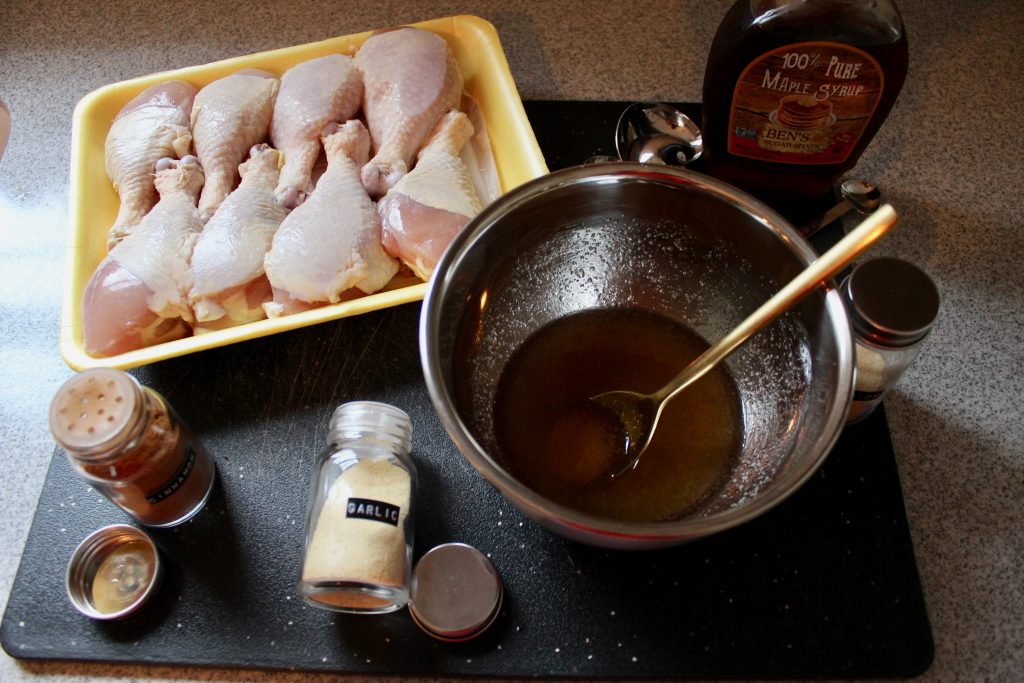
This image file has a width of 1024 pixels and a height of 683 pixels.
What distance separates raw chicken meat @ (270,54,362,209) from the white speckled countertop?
0.26 meters

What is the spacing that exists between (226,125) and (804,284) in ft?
2.42

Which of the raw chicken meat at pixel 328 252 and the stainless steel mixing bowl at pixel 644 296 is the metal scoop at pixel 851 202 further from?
the raw chicken meat at pixel 328 252

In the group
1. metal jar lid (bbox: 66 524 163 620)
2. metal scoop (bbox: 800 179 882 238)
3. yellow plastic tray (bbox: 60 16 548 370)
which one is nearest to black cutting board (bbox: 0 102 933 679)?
metal jar lid (bbox: 66 524 163 620)

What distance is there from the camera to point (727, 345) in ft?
2.15

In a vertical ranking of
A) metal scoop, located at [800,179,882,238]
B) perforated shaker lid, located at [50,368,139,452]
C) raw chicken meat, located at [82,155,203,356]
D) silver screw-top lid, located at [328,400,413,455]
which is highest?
perforated shaker lid, located at [50,368,139,452]

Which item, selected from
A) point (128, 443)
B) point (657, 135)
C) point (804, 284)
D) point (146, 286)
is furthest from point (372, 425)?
point (657, 135)

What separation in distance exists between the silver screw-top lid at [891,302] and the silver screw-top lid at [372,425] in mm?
453

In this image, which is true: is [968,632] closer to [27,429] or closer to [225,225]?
[225,225]

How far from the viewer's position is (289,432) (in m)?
0.83

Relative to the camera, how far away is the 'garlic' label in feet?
2.26

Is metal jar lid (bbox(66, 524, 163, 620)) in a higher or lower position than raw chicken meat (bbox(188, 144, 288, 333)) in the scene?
lower

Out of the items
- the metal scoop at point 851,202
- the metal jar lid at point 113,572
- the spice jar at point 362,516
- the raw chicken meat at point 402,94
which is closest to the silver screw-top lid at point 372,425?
the spice jar at point 362,516

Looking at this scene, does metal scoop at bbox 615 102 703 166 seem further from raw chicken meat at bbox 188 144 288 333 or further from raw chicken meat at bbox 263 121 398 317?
raw chicken meat at bbox 188 144 288 333

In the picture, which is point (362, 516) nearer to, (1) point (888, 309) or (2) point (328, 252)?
(2) point (328, 252)
